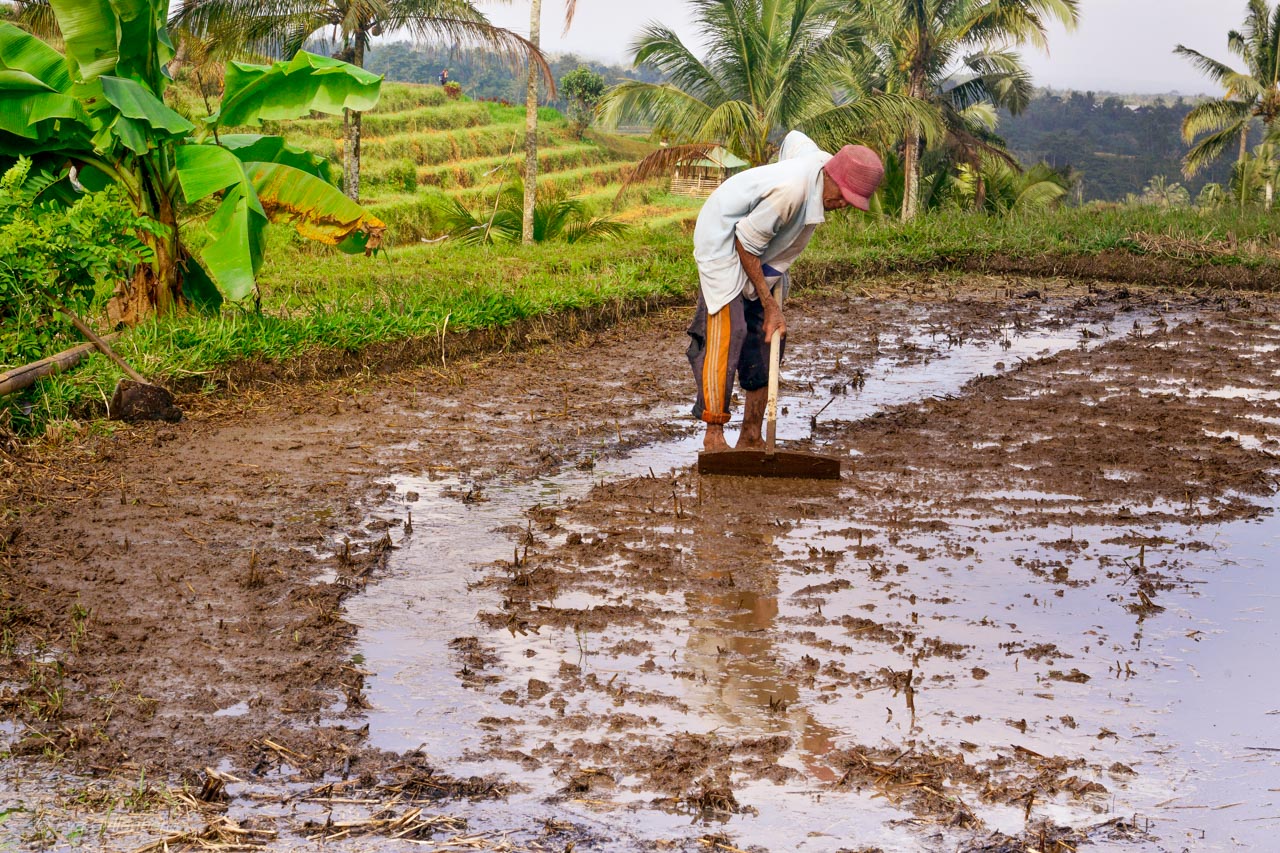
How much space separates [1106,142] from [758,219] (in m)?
74.1

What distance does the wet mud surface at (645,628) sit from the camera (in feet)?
10.4

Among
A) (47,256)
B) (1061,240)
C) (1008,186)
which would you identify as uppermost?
(1008,186)

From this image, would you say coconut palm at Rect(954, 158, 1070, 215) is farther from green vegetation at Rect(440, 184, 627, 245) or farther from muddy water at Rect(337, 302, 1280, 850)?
muddy water at Rect(337, 302, 1280, 850)

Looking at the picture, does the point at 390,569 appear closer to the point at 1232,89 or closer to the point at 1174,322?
the point at 1174,322

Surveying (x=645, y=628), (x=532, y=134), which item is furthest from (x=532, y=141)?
(x=645, y=628)

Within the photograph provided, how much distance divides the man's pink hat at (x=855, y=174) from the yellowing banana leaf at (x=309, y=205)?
153 inches

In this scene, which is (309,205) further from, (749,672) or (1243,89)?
(1243,89)

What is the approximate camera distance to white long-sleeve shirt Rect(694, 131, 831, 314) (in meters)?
5.98

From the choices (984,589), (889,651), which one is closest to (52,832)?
(889,651)

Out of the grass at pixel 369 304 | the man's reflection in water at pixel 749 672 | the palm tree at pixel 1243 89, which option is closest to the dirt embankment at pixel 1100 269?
the grass at pixel 369 304

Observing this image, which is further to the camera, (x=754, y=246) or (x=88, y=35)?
(x=88, y=35)

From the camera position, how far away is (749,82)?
1738 cm

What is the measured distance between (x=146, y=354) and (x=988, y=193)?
77.8 ft

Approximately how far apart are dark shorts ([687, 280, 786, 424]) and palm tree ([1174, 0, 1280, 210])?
3184 centimetres
